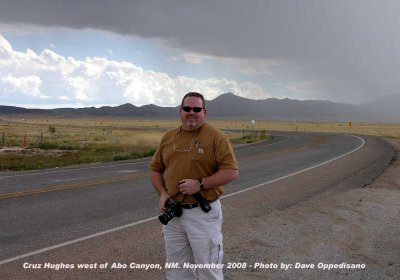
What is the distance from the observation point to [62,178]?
14.6m

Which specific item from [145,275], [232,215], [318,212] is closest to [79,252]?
[145,275]

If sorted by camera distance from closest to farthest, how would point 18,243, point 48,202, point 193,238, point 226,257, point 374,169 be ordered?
point 193,238
point 226,257
point 18,243
point 48,202
point 374,169

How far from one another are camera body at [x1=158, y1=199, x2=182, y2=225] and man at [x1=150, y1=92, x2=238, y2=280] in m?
0.05

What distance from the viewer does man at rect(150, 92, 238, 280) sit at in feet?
12.9

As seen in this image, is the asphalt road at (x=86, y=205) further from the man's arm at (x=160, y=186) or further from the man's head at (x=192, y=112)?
the man's head at (x=192, y=112)

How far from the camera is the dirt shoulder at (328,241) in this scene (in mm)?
5820

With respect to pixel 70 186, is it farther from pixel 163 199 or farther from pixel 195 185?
pixel 195 185

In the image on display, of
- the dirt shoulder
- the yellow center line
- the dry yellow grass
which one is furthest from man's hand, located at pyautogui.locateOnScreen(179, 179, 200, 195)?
the dry yellow grass

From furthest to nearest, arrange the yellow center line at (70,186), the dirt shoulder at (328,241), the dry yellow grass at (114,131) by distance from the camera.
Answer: the dry yellow grass at (114,131), the yellow center line at (70,186), the dirt shoulder at (328,241)

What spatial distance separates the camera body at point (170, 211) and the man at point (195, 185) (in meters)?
0.05

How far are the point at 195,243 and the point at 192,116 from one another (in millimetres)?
1045

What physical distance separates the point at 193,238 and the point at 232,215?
5.19 m

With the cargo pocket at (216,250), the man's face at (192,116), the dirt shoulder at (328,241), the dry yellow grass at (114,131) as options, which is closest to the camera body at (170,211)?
the cargo pocket at (216,250)

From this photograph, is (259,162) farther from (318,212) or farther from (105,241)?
(105,241)
